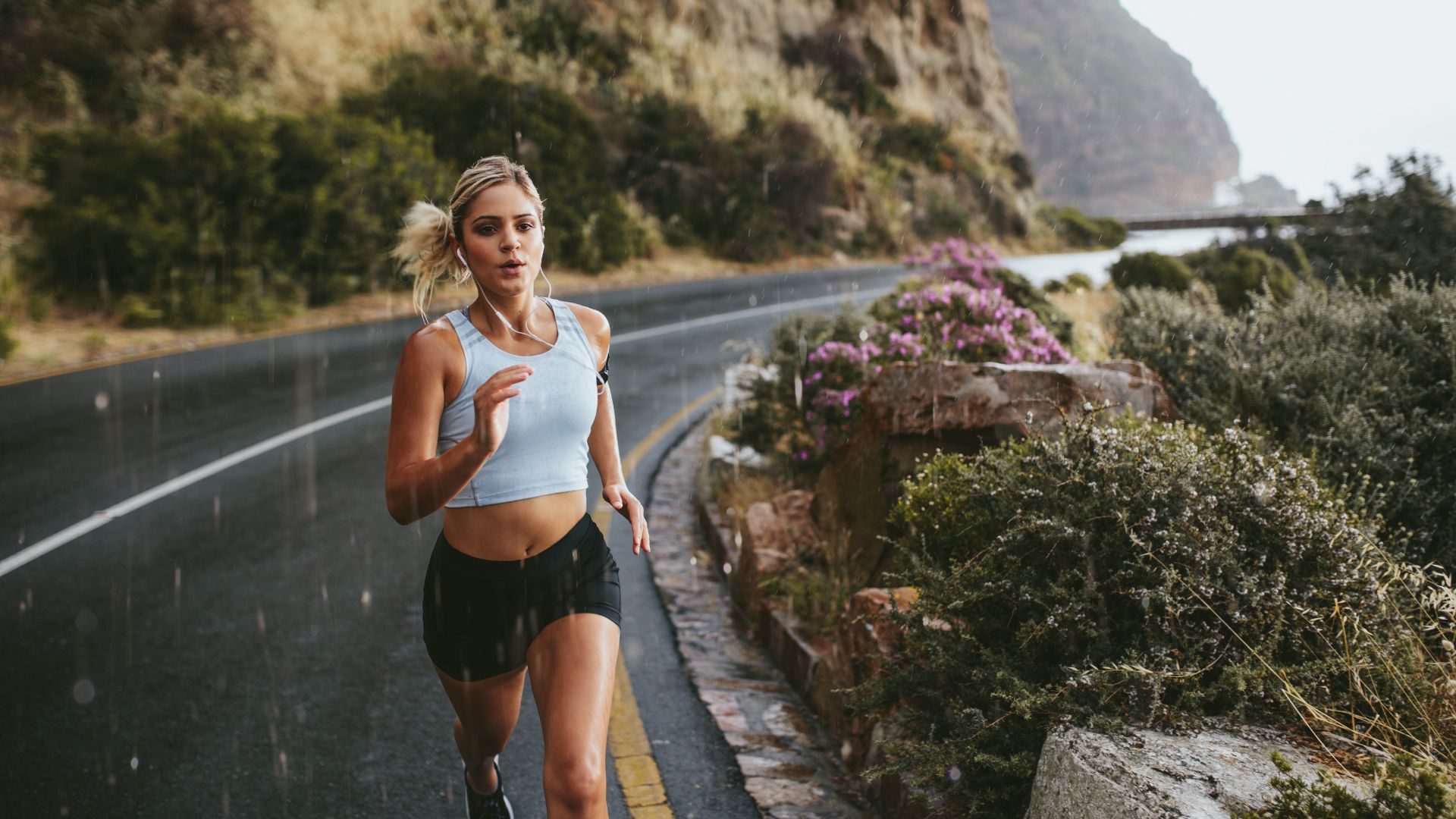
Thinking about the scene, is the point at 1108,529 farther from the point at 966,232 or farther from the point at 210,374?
the point at 966,232

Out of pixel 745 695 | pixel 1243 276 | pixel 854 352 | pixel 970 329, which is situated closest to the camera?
pixel 745 695

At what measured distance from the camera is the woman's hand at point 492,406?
2.26 meters

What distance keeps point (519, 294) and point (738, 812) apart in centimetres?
225

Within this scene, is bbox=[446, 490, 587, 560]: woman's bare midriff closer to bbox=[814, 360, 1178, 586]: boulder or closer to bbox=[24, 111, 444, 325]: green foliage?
bbox=[814, 360, 1178, 586]: boulder

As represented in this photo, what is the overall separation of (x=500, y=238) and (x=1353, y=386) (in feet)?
15.2

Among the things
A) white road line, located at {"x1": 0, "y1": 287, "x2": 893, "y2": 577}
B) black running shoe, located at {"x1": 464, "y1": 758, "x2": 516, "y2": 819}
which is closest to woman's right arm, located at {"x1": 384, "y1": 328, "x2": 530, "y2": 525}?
black running shoe, located at {"x1": 464, "y1": 758, "x2": 516, "y2": 819}

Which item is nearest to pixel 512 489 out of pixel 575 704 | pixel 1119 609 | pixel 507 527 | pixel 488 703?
pixel 507 527

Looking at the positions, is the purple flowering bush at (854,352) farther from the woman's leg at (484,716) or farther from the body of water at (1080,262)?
the body of water at (1080,262)

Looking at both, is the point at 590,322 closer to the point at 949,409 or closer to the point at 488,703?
the point at 488,703

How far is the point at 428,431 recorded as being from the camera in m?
2.52

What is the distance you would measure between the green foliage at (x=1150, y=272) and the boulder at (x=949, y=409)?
12593mm

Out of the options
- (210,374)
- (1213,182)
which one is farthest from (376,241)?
(1213,182)

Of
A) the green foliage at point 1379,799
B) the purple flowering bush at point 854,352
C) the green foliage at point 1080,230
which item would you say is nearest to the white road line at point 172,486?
the purple flowering bush at point 854,352

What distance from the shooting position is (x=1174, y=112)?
190m
